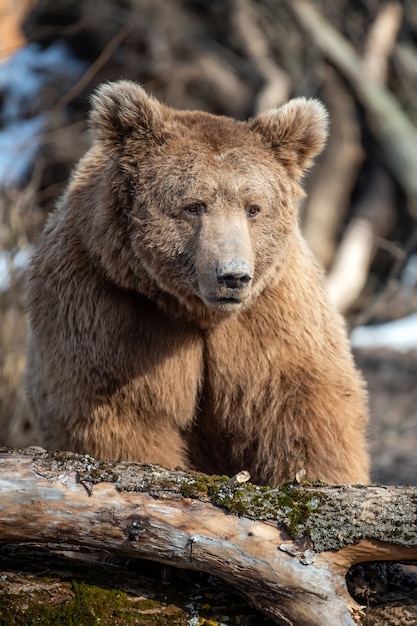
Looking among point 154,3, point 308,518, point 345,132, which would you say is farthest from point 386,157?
point 308,518

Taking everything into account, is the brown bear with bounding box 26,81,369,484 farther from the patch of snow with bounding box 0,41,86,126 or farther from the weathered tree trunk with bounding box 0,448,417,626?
the patch of snow with bounding box 0,41,86,126

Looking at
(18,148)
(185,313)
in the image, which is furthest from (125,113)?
(18,148)

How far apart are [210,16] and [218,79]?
129cm

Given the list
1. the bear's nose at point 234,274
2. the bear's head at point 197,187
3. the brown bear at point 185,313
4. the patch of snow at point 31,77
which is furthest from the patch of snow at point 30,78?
the bear's nose at point 234,274

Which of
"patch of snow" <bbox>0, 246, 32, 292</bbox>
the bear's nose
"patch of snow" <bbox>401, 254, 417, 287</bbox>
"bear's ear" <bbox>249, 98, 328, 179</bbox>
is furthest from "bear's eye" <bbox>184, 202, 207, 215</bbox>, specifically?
"patch of snow" <bbox>401, 254, 417, 287</bbox>

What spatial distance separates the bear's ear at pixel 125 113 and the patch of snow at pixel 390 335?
7630 mm

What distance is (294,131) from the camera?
14.9ft

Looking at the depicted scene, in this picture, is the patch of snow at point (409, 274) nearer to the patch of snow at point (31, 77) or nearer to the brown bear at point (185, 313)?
the patch of snow at point (31, 77)

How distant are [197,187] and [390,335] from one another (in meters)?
8.67

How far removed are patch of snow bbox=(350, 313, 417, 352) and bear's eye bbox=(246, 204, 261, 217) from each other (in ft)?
24.7

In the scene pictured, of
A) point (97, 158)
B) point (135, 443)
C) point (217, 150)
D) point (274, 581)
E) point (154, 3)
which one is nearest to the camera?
point (274, 581)

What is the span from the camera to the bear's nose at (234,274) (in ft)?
12.7

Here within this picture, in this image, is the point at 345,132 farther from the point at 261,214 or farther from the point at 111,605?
the point at 111,605

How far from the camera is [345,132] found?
541 inches
